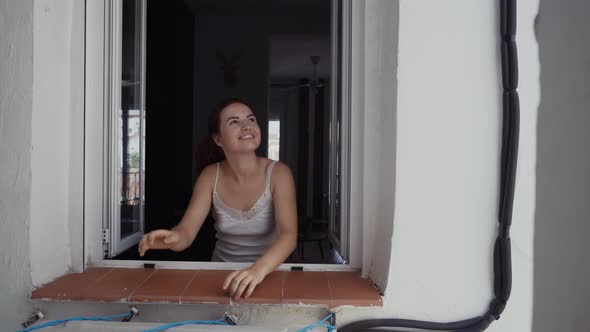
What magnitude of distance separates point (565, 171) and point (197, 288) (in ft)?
3.39

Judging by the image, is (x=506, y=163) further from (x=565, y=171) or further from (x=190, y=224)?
(x=190, y=224)

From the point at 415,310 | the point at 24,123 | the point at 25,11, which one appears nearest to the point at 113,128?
the point at 24,123

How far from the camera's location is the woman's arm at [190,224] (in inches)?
42.8

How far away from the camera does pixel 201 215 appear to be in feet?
4.88

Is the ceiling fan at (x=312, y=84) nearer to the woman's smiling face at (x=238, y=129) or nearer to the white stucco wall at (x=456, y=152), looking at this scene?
the woman's smiling face at (x=238, y=129)

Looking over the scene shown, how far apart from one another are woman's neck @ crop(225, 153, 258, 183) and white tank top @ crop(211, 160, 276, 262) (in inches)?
2.5

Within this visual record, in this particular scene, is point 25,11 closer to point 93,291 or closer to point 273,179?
point 93,291

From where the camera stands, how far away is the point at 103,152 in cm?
119

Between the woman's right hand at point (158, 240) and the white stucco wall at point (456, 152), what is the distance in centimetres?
63

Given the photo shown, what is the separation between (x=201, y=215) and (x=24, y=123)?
0.69 meters

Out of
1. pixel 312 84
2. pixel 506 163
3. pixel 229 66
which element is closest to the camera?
pixel 506 163

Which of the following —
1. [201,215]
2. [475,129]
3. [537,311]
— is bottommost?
[537,311]

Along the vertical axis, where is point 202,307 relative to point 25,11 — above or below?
below

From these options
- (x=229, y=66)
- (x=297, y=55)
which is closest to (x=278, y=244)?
(x=229, y=66)
